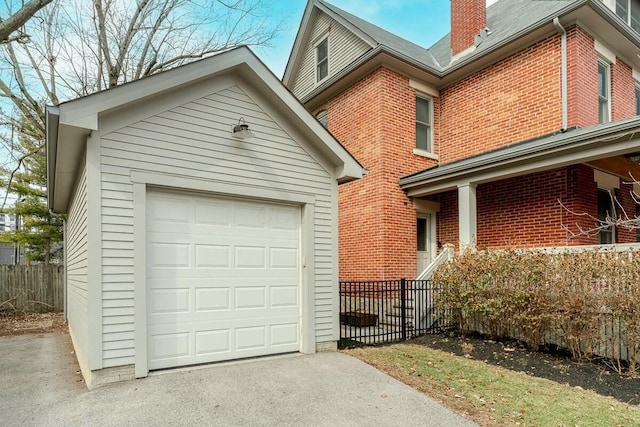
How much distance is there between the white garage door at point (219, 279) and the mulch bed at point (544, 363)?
2.96 metres

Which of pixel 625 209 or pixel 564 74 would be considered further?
pixel 625 209

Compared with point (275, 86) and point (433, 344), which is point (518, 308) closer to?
point (433, 344)

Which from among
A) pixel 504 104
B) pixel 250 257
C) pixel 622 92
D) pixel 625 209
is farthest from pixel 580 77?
pixel 250 257

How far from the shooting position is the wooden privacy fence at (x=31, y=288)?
1202 centimetres

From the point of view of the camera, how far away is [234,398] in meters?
4.44

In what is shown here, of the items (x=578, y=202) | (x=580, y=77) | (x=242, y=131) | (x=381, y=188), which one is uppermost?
(x=580, y=77)

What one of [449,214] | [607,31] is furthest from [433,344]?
[607,31]

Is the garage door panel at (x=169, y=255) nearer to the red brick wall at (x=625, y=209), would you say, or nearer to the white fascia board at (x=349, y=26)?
the white fascia board at (x=349, y=26)

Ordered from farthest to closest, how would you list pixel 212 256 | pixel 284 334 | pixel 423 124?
pixel 423 124, pixel 284 334, pixel 212 256

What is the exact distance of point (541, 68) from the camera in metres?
9.61

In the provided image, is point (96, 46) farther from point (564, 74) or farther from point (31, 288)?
point (564, 74)

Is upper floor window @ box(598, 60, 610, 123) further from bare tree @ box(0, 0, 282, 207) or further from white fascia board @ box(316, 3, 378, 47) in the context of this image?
bare tree @ box(0, 0, 282, 207)

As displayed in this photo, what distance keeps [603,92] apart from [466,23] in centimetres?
409

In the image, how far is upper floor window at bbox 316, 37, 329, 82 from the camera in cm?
1343
